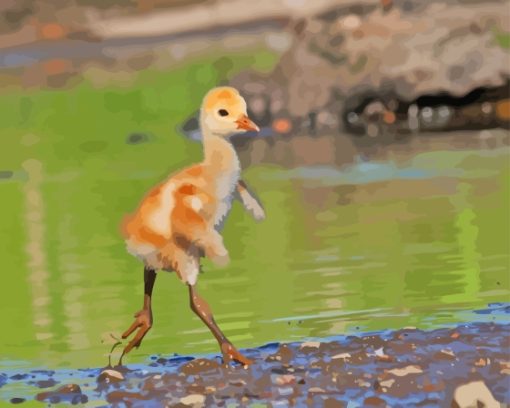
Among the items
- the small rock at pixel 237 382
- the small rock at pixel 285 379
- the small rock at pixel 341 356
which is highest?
the small rock at pixel 341 356

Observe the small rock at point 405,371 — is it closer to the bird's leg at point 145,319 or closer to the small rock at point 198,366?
the small rock at point 198,366

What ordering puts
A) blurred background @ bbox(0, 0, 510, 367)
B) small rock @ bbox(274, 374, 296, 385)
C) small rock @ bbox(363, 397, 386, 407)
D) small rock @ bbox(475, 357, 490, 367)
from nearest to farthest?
1. small rock @ bbox(363, 397, 386, 407)
2. small rock @ bbox(274, 374, 296, 385)
3. small rock @ bbox(475, 357, 490, 367)
4. blurred background @ bbox(0, 0, 510, 367)

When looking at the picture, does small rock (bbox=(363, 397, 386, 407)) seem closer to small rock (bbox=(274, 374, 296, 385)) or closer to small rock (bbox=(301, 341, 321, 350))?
small rock (bbox=(274, 374, 296, 385))

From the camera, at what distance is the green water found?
764cm

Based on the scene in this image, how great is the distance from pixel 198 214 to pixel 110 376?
0.84 meters

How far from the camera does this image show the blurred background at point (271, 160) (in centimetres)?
807

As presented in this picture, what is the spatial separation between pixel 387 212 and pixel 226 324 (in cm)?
392

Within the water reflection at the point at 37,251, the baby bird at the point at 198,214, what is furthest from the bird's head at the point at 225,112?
the water reflection at the point at 37,251

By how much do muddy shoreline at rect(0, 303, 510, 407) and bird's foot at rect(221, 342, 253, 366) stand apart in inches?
1.4

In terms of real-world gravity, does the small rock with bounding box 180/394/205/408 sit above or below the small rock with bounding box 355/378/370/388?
above

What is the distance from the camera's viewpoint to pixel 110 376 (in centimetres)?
651

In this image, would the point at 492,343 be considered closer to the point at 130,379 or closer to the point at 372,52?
the point at 130,379

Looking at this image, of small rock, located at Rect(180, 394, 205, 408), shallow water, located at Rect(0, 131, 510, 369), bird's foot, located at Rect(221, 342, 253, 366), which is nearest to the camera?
small rock, located at Rect(180, 394, 205, 408)

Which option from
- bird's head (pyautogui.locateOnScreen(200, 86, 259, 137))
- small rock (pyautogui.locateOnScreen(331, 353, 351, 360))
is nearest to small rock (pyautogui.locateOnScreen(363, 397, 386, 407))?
small rock (pyautogui.locateOnScreen(331, 353, 351, 360))
